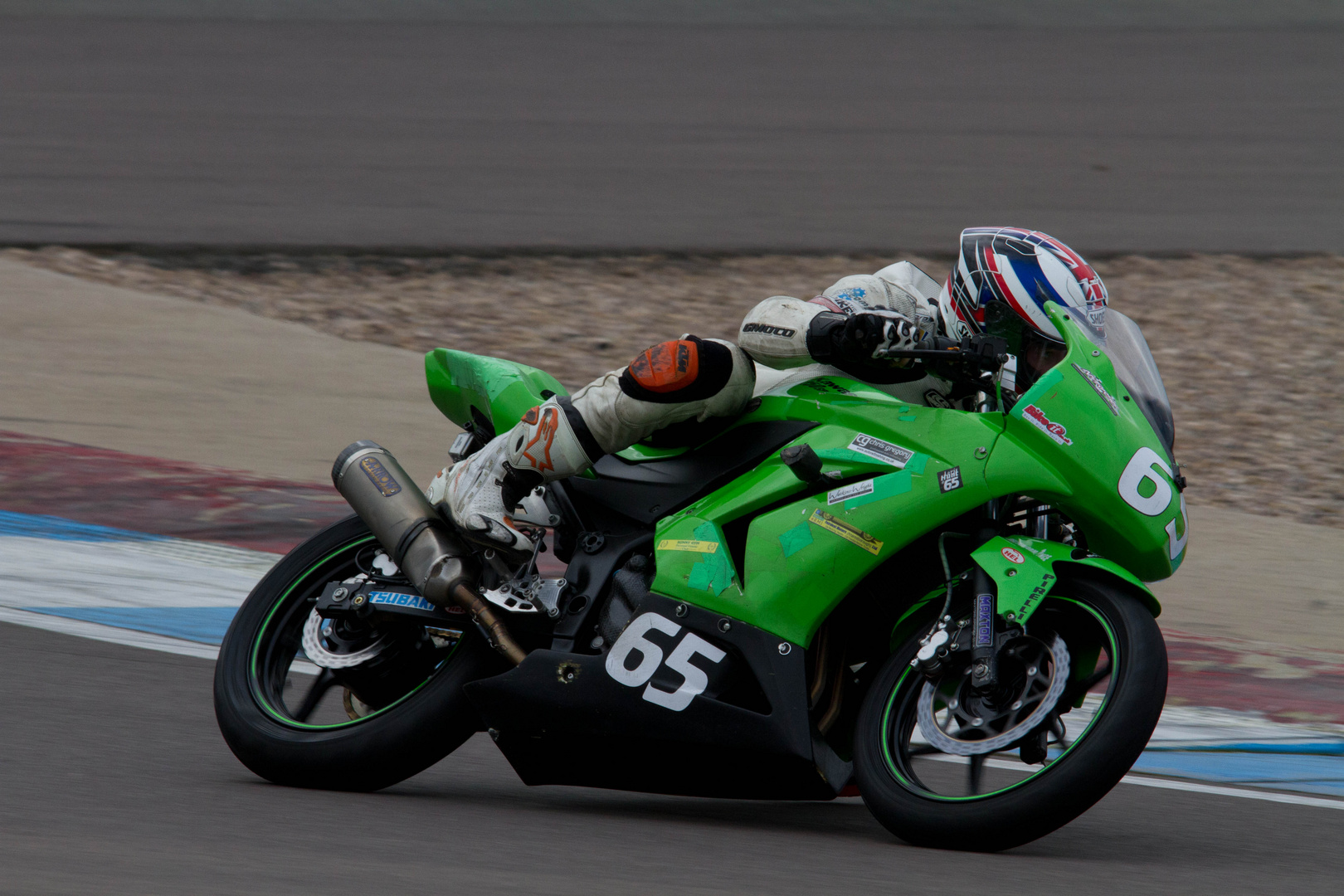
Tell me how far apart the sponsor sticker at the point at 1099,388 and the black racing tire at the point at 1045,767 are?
1.33 feet

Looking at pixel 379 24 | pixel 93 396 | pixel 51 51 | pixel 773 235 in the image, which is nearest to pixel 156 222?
pixel 93 396

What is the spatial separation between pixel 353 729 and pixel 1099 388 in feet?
6.60

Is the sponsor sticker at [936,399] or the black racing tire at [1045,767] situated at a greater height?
the sponsor sticker at [936,399]

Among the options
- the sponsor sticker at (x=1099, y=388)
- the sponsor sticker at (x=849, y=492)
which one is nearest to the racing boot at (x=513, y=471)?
the sponsor sticker at (x=849, y=492)

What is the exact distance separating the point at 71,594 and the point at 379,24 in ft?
56.5

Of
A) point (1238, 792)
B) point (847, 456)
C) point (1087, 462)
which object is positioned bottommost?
point (1238, 792)

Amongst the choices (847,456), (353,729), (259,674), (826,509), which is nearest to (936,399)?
(847,456)

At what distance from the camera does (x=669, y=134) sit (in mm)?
18141

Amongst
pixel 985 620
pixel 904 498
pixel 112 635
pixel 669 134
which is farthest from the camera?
pixel 669 134

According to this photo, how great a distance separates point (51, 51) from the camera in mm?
20062

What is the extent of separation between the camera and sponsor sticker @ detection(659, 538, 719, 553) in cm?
434

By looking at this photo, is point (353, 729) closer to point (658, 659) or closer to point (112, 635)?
point (658, 659)

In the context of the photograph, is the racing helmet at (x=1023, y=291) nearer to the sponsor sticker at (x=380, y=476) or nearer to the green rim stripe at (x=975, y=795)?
the green rim stripe at (x=975, y=795)

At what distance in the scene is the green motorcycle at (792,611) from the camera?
397 centimetres
